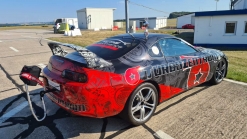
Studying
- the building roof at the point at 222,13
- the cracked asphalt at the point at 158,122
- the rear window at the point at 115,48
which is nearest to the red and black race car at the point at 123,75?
the rear window at the point at 115,48

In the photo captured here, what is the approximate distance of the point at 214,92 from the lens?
4.16m

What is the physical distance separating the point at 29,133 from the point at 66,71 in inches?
44.7

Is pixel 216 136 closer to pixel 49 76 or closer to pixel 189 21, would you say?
A: pixel 49 76

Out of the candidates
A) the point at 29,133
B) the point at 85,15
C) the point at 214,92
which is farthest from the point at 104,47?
the point at 85,15

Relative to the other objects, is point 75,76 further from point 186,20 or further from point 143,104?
point 186,20

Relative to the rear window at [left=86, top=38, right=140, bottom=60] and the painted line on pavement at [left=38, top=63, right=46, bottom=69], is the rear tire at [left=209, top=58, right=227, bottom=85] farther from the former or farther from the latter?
the painted line on pavement at [left=38, top=63, right=46, bottom=69]

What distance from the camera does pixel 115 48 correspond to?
122 inches

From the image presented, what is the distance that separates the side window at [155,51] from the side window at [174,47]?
0.11m

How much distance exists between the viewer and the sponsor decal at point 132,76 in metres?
2.61

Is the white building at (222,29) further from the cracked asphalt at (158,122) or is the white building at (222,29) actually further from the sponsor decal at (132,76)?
the sponsor decal at (132,76)

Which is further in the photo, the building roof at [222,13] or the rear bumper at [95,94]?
the building roof at [222,13]

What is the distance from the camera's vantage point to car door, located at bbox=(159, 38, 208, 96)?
3291 mm

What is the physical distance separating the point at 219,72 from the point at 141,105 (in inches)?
110

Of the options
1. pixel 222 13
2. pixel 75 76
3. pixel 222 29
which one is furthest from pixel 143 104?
pixel 222 29
